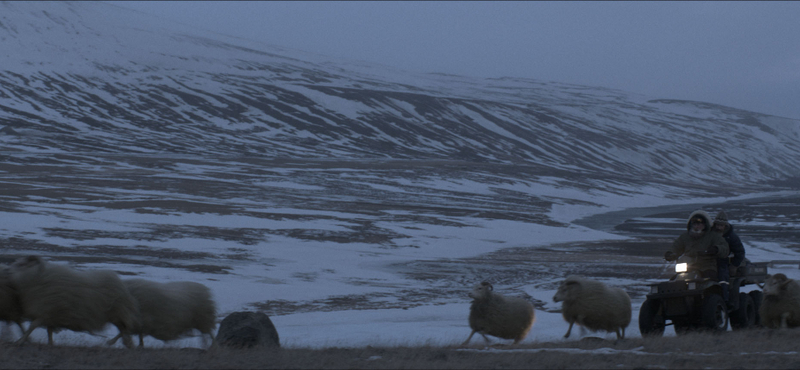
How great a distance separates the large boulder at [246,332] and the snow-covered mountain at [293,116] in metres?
71.5

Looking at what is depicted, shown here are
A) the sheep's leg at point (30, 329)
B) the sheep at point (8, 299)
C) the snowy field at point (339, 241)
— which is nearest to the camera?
the sheep's leg at point (30, 329)

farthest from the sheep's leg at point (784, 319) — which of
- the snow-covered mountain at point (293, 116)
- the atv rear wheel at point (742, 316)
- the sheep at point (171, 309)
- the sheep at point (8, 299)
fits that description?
the snow-covered mountain at point (293, 116)

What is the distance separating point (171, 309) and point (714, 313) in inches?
329

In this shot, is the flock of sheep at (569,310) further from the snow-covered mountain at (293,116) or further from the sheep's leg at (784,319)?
the snow-covered mountain at (293,116)

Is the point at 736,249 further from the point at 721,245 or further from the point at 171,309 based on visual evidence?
the point at 171,309

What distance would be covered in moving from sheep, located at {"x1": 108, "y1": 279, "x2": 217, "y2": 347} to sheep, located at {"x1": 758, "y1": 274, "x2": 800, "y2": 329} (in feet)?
30.2

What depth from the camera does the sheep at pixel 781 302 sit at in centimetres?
1287

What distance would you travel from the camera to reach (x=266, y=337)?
1148cm

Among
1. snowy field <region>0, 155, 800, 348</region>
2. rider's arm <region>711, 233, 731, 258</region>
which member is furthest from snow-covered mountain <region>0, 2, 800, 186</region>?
rider's arm <region>711, 233, 731, 258</region>

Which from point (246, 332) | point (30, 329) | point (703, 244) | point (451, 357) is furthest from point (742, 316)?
point (30, 329)

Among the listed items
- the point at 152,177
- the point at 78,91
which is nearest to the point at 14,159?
the point at 152,177

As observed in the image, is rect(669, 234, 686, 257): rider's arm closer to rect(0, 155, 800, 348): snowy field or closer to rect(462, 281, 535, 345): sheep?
rect(0, 155, 800, 348): snowy field

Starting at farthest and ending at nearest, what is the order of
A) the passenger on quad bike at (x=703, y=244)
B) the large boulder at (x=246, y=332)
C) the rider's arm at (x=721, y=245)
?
1. the passenger on quad bike at (x=703, y=244)
2. the rider's arm at (x=721, y=245)
3. the large boulder at (x=246, y=332)

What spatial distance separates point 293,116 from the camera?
12006 centimetres
